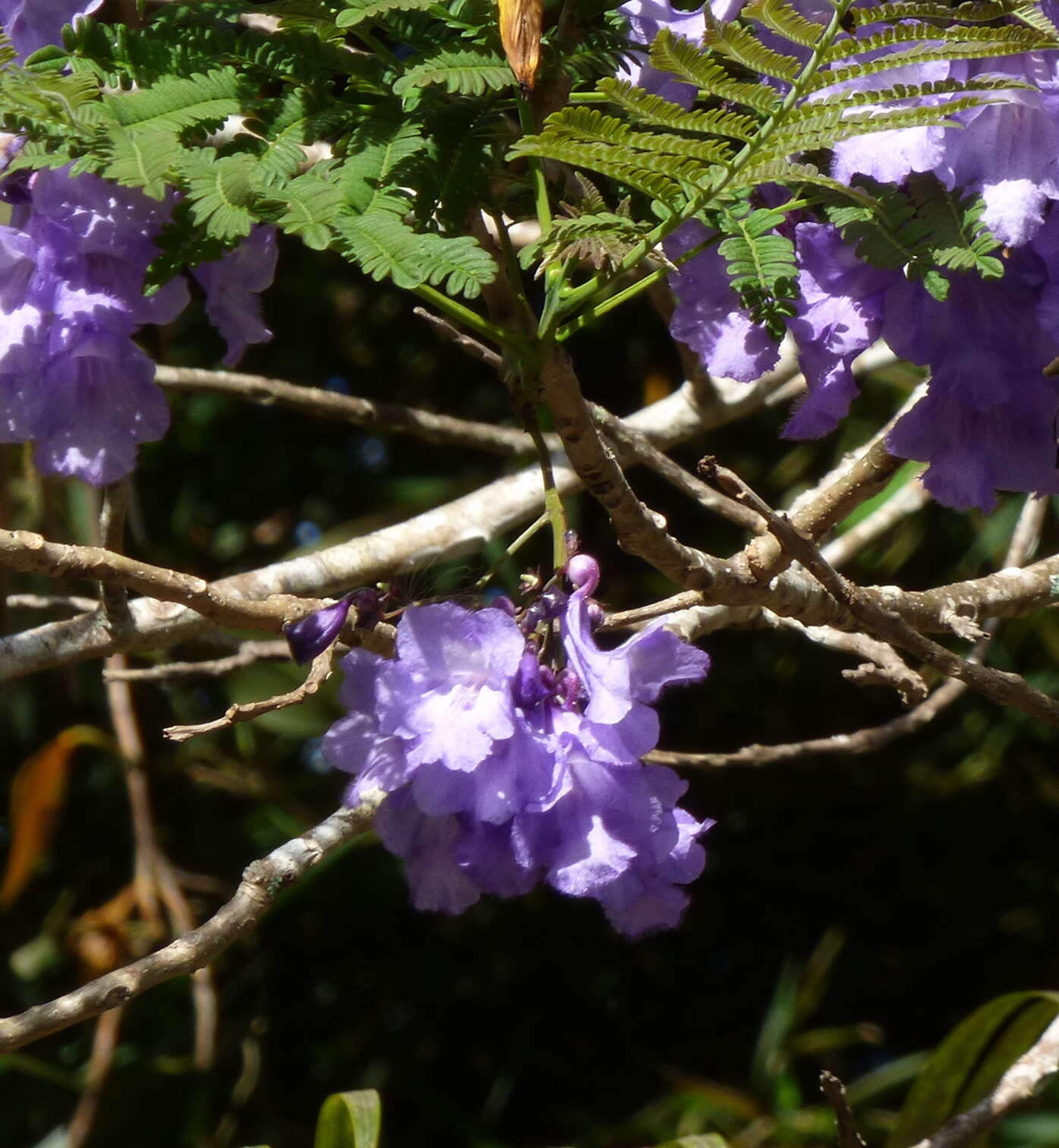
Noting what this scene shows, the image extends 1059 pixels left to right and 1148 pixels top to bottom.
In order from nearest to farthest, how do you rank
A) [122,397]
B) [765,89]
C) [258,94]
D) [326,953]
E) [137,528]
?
[765,89], [258,94], [122,397], [137,528], [326,953]

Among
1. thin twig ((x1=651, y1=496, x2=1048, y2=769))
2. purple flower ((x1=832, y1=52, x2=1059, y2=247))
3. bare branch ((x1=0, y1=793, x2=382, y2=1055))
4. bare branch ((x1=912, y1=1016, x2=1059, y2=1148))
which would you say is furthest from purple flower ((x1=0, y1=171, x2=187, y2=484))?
bare branch ((x1=912, y1=1016, x2=1059, y2=1148))

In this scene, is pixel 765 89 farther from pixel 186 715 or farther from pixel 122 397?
pixel 186 715

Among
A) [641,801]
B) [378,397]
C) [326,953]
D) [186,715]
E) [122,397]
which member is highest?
[122,397]

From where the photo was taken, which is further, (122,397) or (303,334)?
(303,334)

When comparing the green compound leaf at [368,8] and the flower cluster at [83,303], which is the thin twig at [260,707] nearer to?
the flower cluster at [83,303]

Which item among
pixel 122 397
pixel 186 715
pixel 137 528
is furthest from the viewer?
pixel 186 715

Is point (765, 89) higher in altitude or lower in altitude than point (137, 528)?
higher

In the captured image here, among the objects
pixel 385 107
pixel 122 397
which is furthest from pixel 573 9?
pixel 122 397
